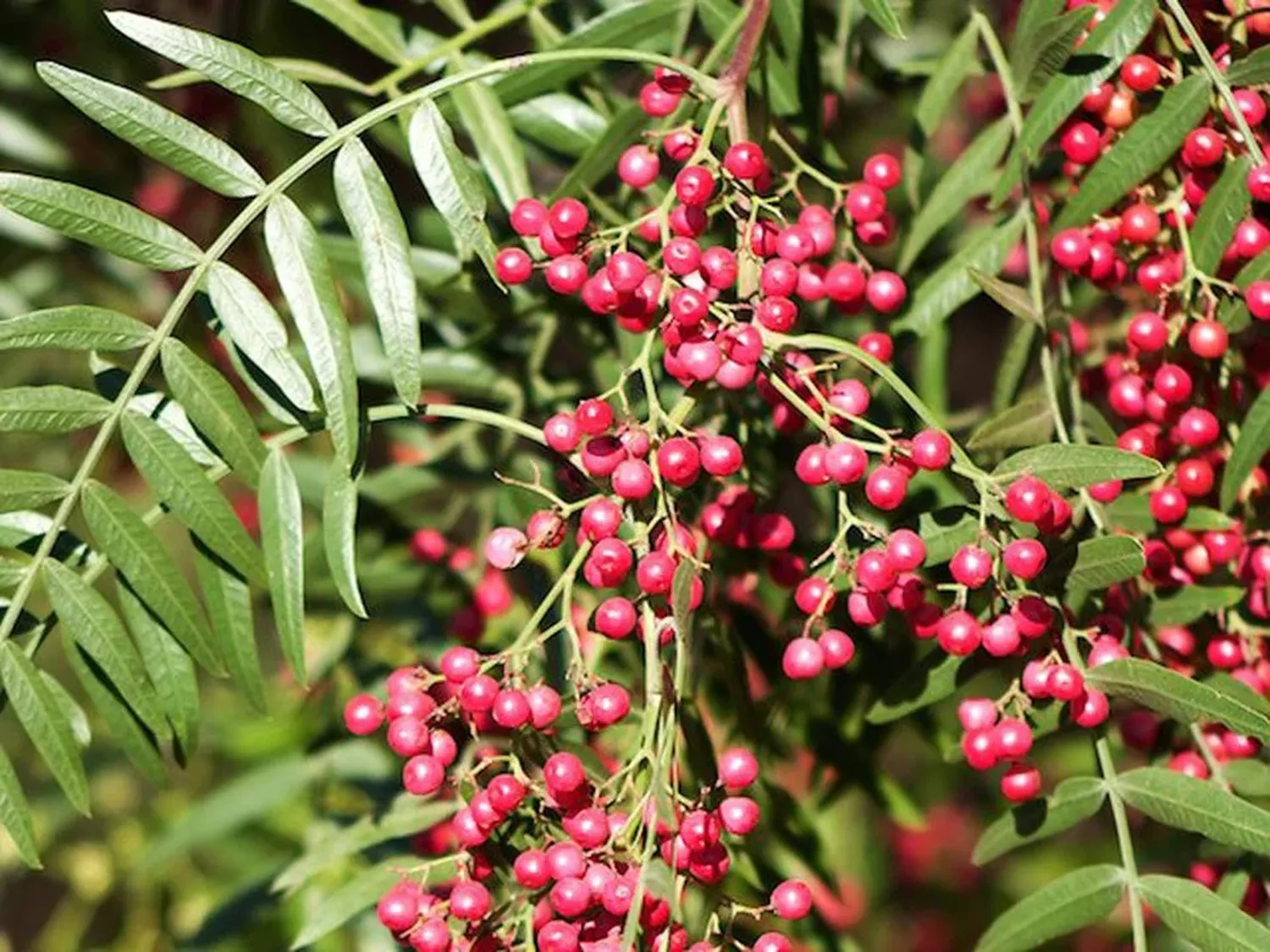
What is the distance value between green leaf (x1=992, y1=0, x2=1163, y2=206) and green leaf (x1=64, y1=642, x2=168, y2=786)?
0.75 metres

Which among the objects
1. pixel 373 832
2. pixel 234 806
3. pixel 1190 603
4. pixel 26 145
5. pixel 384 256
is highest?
pixel 384 256

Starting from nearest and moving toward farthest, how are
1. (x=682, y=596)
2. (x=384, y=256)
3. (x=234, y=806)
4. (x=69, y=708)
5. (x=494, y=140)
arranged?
(x=682, y=596) < (x=384, y=256) < (x=69, y=708) < (x=494, y=140) < (x=234, y=806)

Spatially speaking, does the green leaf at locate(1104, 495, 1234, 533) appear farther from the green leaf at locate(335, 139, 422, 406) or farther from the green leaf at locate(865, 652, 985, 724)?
the green leaf at locate(335, 139, 422, 406)

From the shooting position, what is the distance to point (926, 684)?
→ 4.25 ft

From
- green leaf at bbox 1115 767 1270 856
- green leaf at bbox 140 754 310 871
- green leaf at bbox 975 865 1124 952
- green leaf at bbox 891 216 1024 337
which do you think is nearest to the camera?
green leaf at bbox 1115 767 1270 856

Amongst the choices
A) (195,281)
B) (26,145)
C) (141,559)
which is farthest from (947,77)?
(26,145)

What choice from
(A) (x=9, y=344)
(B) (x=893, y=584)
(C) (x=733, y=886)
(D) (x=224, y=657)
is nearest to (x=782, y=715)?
(C) (x=733, y=886)

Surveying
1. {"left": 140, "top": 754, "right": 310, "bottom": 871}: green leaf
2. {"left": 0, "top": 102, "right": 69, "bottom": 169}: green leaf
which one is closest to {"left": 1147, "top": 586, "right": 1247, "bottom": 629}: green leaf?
{"left": 140, "top": 754, "right": 310, "bottom": 871}: green leaf

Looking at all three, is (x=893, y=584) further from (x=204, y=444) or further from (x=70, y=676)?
(x=70, y=676)

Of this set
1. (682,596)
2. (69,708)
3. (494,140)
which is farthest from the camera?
(494,140)

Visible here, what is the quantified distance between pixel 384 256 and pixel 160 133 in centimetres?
18

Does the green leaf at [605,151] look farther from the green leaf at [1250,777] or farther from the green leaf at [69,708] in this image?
the green leaf at [1250,777]

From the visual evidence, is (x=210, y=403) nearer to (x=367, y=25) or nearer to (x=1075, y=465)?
(x=367, y=25)

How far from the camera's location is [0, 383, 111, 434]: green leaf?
3.87 ft
